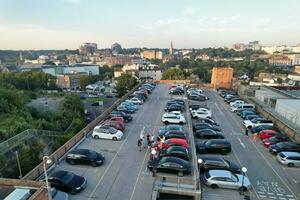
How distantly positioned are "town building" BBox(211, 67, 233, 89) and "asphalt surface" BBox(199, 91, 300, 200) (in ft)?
92.3

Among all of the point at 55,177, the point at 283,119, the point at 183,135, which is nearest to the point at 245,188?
the point at 183,135

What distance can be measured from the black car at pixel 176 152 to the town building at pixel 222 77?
133 ft

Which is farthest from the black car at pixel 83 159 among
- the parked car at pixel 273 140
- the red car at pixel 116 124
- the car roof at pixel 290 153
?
the parked car at pixel 273 140

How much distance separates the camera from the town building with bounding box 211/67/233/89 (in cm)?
5688

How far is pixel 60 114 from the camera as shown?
145ft

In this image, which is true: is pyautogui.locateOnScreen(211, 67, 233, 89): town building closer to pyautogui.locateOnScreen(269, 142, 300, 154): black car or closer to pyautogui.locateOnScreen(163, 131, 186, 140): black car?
pyautogui.locateOnScreen(269, 142, 300, 154): black car

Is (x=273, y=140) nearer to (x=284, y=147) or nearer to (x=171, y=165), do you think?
(x=284, y=147)

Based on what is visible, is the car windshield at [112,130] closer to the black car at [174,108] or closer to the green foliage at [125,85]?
the black car at [174,108]

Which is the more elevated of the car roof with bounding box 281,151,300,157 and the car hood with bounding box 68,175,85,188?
the car hood with bounding box 68,175,85,188

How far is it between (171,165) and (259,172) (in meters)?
7.98

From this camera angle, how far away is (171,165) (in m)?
16.9

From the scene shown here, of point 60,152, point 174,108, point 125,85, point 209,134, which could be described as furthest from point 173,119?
point 125,85

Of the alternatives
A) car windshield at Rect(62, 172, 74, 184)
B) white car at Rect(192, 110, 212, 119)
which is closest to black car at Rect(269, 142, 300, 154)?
white car at Rect(192, 110, 212, 119)

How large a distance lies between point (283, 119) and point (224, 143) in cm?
1260
